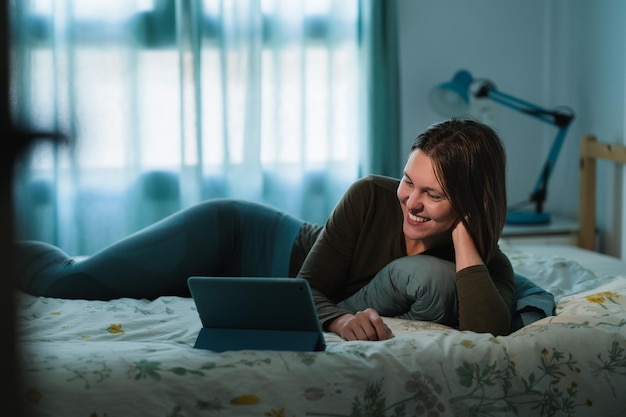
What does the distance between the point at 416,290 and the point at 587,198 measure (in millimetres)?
1928

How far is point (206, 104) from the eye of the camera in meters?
3.28

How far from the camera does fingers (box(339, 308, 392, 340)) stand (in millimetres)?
1389

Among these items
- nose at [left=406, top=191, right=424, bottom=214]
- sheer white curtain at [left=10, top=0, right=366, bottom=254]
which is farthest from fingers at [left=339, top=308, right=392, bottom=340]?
sheer white curtain at [left=10, top=0, right=366, bottom=254]

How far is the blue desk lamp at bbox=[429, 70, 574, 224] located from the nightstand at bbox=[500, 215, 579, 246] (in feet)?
0.17

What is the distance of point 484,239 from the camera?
1553 millimetres

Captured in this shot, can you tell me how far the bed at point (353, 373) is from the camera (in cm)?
113

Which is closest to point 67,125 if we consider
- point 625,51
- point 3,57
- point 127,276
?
point 3,57

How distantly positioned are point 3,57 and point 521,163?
3.59 metres

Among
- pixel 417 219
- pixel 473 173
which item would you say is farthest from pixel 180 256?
pixel 473 173

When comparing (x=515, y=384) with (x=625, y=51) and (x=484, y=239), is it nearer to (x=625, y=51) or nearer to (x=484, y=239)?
(x=484, y=239)

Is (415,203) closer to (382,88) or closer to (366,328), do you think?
(366,328)

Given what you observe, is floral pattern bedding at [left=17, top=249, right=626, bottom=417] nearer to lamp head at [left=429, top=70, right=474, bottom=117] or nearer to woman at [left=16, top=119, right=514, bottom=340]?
woman at [left=16, top=119, right=514, bottom=340]

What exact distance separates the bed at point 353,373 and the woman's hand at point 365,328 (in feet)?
0.08

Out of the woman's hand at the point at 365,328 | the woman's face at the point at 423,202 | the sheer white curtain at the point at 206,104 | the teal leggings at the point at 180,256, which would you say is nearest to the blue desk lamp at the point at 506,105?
the sheer white curtain at the point at 206,104
